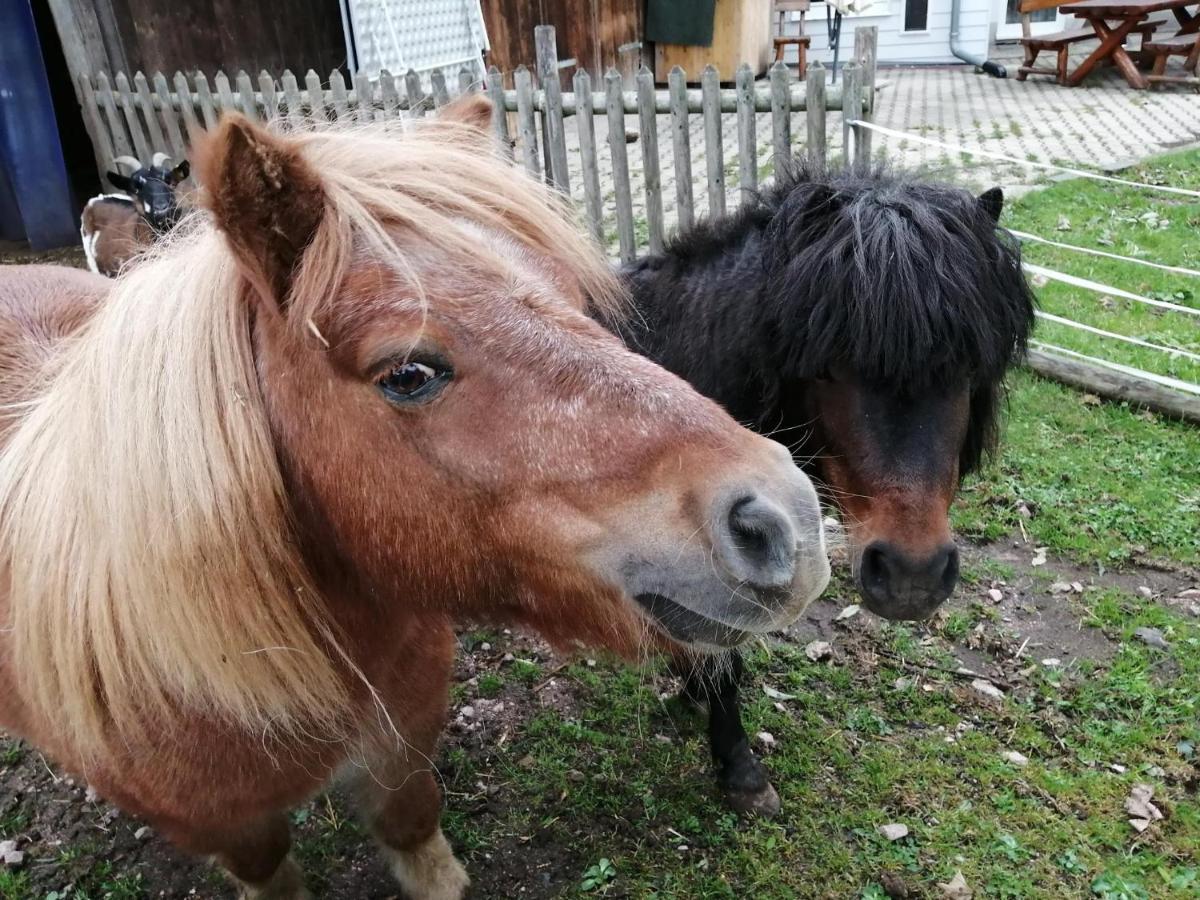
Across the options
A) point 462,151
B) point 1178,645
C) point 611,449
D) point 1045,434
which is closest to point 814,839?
point 1178,645

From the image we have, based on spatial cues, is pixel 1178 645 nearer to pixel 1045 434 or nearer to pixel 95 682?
pixel 1045 434

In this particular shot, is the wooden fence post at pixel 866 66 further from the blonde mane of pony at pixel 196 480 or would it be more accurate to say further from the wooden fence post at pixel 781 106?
the blonde mane of pony at pixel 196 480

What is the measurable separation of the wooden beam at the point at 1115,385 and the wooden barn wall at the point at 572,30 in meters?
8.95

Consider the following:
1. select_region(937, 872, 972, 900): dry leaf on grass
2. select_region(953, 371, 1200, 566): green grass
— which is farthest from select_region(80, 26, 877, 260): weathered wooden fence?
select_region(937, 872, 972, 900): dry leaf on grass

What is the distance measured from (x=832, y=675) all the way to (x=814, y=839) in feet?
2.53

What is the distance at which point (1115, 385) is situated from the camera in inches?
197

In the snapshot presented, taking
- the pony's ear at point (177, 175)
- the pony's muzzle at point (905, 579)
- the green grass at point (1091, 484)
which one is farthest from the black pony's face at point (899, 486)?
the pony's ear at point (177, 175)

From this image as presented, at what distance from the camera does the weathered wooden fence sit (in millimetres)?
5363

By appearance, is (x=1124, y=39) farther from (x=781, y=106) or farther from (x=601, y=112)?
(x=601, y=112)

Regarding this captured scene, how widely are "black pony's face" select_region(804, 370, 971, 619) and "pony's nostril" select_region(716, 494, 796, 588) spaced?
1109mm

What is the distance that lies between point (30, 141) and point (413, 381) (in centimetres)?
934

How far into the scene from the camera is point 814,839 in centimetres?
284

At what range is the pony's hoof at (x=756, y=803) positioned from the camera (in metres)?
2.91

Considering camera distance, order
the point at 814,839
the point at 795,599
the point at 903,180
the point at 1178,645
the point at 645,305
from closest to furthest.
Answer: the point at 795,599 < the point at 903,180 < the point at 814,839 < the point at 645,305 < the point at 1178,645
